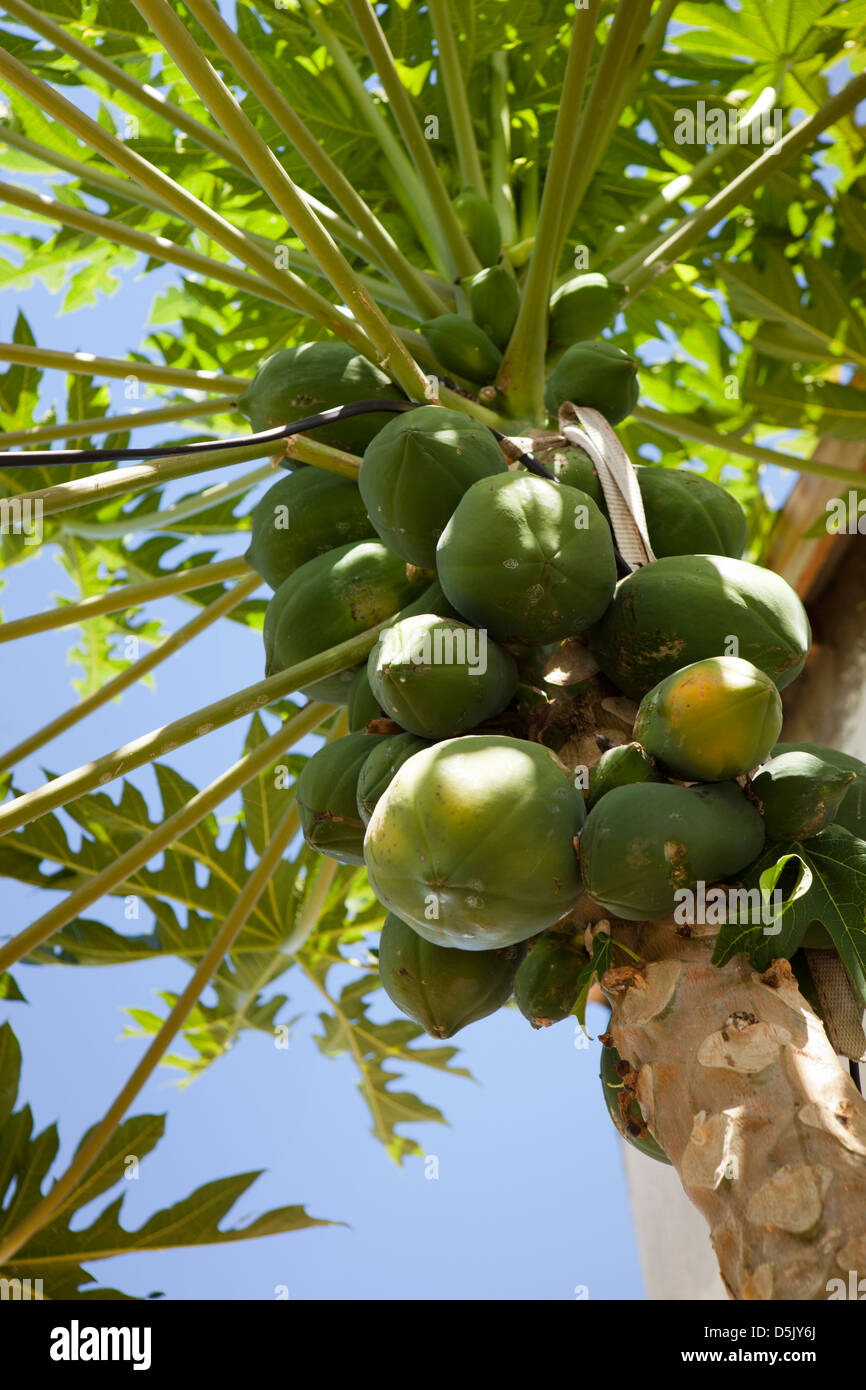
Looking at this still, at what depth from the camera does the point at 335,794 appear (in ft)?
5.55

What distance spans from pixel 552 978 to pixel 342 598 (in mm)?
694

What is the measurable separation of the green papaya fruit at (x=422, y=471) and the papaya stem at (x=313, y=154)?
66 cm

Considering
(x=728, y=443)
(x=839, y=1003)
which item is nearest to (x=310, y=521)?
(x=839, y=1003)

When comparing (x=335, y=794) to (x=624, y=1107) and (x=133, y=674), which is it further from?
Result: (x=133, y=674)

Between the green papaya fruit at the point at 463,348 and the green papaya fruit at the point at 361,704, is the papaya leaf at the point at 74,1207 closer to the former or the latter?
the green papaya fruit at the point at 361,704

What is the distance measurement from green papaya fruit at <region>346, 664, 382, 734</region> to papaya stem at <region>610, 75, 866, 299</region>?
1.13 meters

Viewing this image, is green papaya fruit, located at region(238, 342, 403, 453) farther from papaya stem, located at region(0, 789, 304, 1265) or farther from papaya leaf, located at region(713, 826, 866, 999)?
papaya leaf, located at region(713, 826, 866, 999)

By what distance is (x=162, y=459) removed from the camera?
1.88 metres

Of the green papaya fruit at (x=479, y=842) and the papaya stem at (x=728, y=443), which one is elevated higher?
the papaya stem at (x=728, y=443)

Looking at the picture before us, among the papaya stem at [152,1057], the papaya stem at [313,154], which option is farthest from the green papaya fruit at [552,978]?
the papaya stem at [313,154]

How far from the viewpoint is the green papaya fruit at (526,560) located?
145 cm
